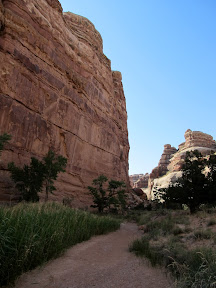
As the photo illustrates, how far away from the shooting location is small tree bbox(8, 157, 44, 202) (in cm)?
1664

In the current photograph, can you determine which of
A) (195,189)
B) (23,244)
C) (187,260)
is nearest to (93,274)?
(23,244)

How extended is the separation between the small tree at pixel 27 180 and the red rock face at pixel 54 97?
53.0 inches

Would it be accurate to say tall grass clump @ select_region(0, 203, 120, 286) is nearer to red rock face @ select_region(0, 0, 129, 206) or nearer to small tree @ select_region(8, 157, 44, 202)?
small tree @ select_region(8, 157, 44, 202)

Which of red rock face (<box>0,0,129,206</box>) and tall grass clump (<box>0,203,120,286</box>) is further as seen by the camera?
red rock face (<box>0,0,129,206</box>)

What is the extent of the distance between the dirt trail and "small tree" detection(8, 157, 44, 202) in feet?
37.6

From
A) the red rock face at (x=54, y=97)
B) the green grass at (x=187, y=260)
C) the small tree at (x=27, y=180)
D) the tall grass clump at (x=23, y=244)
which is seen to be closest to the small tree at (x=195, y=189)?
the green grass at (x=187, y=260)

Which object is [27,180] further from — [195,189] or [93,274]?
[195,189]

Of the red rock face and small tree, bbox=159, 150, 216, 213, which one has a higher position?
the red rock face

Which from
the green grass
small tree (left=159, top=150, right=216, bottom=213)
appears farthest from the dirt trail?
small tree (left=159, top=150, right=216, bottom=213)

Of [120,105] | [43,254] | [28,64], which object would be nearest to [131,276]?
[43,254]

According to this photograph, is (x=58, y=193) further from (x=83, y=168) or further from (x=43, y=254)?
(x=43, y=254)

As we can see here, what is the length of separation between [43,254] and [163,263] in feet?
10.4

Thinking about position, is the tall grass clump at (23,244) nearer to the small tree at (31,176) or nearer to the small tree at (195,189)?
the small tree at (31,176)

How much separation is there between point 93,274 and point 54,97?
22283 millimetres
